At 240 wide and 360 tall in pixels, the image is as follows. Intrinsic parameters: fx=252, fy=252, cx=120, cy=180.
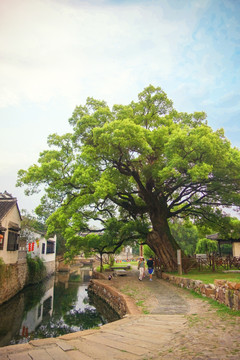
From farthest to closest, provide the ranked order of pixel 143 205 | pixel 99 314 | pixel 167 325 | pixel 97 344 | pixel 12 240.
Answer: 1. pixel 143 205
2. pixel 12 240
3. pixel 99 314
4. pixel 167 325
5. pixel 97 344

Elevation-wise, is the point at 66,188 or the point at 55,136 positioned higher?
the point at 55,136

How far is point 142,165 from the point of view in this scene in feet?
63.2

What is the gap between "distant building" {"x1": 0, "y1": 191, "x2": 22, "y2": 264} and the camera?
58.4ft

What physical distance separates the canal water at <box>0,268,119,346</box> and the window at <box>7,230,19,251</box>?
360cm

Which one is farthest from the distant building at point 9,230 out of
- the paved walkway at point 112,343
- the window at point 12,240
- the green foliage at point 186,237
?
the green foliage at point 186,237

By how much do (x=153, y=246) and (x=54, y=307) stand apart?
8327mm

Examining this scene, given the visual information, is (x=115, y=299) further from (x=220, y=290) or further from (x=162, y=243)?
(x=162, y=243)

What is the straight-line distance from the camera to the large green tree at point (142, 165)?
15.6 meters

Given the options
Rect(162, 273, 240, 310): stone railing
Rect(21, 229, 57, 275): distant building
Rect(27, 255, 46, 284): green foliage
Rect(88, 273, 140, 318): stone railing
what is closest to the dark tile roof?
Rect(21, 229, 57, 275): distant building

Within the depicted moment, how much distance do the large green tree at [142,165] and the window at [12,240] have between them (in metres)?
3.87

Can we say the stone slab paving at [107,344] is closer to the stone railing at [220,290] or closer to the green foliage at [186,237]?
the stone railing at [220,290]

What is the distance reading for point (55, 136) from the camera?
19938mm

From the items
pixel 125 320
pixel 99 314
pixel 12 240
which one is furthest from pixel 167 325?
pixel 12 240

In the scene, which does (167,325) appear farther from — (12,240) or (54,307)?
(12,240)
